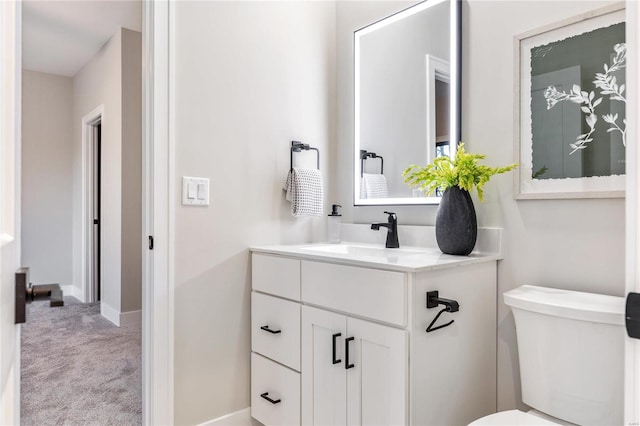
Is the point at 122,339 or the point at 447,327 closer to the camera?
the point at 447,327

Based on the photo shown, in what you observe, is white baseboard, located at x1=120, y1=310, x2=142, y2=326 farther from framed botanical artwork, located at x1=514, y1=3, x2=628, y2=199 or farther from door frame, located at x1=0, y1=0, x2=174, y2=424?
framed botanical artwork, located at x1=514, y1=3, x2=628, y2=199

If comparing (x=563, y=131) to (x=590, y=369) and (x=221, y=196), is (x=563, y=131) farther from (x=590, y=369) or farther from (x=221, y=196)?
(x=221, y=196)

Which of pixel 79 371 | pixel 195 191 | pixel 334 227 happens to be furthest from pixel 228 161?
pixel 79 371

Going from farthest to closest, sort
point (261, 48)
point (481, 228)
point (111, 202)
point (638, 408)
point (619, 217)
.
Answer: point (111, 202) → point (261, 48) → point (481, 228) → point (619, 217) → point (638, 408)

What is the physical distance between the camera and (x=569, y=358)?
123cm

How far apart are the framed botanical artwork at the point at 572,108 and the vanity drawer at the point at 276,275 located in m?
0.90

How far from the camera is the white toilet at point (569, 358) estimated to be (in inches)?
45.9

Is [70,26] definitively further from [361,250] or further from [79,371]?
[361,250]

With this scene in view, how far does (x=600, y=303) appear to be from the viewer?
1238 mm

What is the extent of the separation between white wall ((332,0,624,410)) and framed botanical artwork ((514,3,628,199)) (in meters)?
0.04

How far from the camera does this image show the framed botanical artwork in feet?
4.43

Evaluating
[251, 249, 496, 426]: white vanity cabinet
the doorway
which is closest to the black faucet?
[251, 249, 496, 426]: white vanity cabinet

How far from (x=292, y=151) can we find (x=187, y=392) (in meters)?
1.18

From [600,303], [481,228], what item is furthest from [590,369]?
[481,228]
